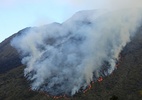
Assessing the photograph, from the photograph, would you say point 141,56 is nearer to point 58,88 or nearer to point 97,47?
point 97,47

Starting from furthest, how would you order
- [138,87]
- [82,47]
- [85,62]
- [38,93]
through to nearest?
Result: [82,47] → [85,62] → [38,93] → [138,87]

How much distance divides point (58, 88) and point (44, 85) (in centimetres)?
953

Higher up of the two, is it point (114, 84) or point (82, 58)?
point (82, 58)

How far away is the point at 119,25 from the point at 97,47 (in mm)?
26232

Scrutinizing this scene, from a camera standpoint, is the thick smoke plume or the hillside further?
the thick smoke plume

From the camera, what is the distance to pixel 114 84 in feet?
443

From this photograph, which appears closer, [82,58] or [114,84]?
[114,84]

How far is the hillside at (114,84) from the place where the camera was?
4989 inches

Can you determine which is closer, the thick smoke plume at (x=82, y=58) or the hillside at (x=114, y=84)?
the hillside at (x=114, y=84)

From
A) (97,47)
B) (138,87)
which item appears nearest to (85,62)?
(97,47)

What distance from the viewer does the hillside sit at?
416 ft

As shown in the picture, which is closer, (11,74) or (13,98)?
(13,98)

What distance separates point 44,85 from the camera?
146m

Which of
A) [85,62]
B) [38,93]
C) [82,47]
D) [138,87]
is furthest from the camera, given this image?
[82,47]
